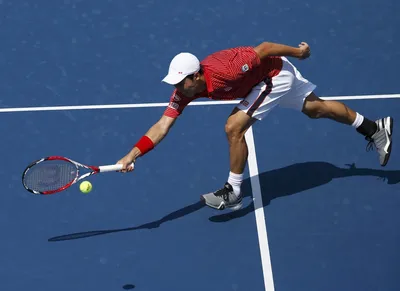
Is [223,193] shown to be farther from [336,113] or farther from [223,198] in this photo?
[336,113]

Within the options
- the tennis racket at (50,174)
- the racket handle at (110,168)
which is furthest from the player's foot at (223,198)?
the tennis racket at (50,174)

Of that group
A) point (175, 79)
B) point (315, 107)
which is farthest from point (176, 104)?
point (315, 107)

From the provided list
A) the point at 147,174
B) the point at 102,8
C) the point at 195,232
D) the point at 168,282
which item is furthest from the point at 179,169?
the point at 102,8

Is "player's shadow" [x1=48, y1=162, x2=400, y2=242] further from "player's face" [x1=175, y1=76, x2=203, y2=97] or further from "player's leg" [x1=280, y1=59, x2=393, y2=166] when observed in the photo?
"player's face" [x1=175, y1=76, x2=203, y2=97]

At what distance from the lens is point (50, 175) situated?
8.34 meters

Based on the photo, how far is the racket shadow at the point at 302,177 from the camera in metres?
9.29

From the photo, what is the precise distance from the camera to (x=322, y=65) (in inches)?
427

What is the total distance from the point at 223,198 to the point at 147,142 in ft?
3.26

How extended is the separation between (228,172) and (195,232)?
0.91 metres

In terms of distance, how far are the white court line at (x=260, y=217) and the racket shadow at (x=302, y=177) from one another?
5 centimetres

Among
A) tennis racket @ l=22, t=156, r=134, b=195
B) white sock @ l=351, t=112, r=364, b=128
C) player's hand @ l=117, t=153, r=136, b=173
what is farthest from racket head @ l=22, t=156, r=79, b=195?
white sock @ l=351, t=112, r=364, b=128

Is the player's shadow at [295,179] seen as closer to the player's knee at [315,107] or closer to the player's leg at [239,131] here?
the player's leg at [239,131]

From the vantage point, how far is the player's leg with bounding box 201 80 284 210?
860cm

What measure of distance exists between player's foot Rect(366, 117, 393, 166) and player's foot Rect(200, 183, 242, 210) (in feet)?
5.10
